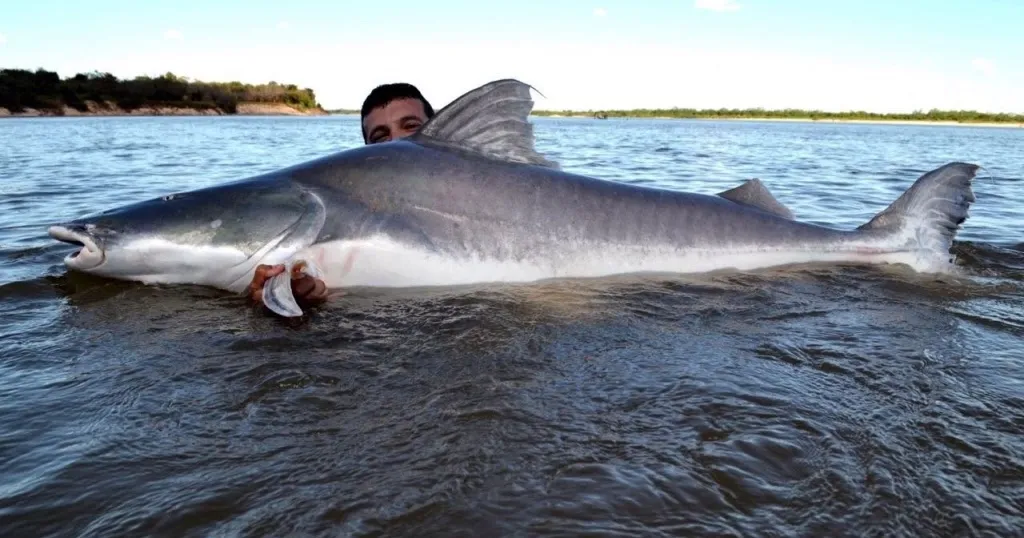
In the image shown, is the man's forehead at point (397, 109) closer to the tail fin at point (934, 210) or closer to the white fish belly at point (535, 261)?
the white fish belly at point (535, 261)

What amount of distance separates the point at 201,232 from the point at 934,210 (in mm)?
4481

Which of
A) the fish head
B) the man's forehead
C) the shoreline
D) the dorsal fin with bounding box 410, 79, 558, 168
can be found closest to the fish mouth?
the fish head

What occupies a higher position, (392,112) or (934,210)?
(392,112)

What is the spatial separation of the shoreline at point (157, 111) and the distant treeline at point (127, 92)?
0.30 m

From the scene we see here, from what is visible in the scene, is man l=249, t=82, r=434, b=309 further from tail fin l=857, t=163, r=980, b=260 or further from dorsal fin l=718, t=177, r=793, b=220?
tail fin l=857, t=163, r=980, b=260

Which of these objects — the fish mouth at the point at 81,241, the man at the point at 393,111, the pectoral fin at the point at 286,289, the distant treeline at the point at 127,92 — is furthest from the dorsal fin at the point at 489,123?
the distant treeline at the point at 127,92

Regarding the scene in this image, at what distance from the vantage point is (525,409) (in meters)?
2.39

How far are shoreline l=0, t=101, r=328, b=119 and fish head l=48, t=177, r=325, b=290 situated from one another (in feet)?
194

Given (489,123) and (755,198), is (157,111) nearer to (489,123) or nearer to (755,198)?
(489,123)

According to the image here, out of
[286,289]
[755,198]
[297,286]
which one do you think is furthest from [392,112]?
[755,198]

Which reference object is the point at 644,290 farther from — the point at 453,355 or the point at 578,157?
the point at 578,157

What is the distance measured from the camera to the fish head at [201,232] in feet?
12.3

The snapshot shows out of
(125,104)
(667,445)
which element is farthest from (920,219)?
(125,104)

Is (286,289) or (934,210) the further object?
(934,210)
